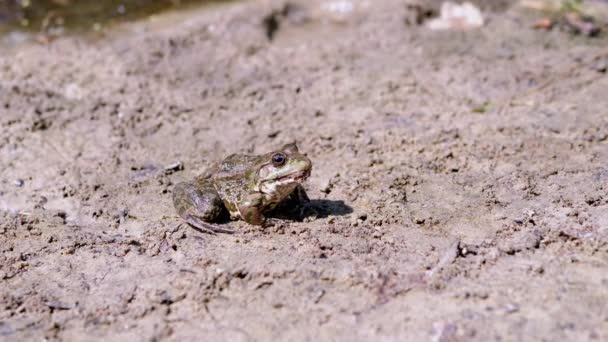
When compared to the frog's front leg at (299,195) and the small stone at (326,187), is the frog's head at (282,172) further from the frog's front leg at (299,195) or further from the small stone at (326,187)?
the small stone at (326,187)

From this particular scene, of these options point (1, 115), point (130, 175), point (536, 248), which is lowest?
point (536, 248)

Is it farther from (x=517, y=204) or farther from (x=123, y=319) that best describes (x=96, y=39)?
(x=517, y=204)

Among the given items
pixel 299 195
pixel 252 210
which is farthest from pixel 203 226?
pixel 299 195

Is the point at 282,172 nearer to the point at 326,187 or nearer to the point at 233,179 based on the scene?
the point at 233,179

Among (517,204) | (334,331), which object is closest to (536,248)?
(517,204)

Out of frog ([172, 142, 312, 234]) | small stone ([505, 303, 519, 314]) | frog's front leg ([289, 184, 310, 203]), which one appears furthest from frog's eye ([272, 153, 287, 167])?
small stone ([505, 303, 519, 314])

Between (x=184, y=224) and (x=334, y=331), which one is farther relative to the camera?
(x=184, y=224)

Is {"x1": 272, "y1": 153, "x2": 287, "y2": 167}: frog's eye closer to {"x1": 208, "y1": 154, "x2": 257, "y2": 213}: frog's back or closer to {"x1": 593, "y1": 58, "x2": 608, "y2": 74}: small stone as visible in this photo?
{"x1": 208, "y1": 154, "x2": 257, "y2": 213}: frog's back
